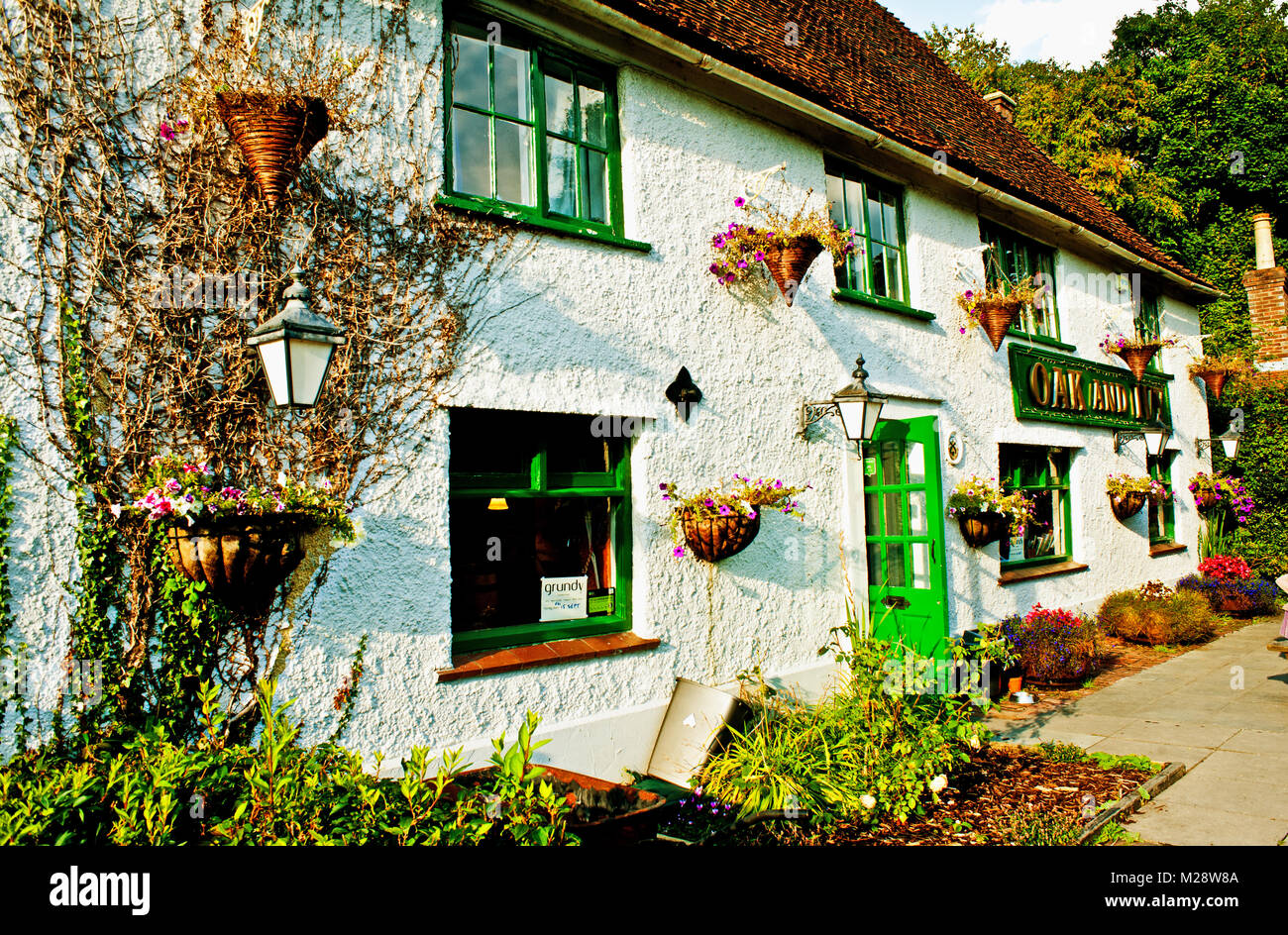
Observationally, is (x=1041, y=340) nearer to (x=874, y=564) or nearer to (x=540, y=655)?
(x=874, y=564)

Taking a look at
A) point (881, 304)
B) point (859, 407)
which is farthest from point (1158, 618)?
point (859, 407)

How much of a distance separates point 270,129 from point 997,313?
726 centimetres

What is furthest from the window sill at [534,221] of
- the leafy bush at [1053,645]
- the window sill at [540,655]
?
the leafy bush at [1053,645]

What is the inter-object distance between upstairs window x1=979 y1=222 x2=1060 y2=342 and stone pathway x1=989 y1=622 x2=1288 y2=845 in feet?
13.5

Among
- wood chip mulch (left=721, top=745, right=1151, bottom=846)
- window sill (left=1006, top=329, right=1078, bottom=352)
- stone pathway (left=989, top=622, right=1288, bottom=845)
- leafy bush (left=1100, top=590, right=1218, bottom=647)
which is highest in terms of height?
window sill (left=1006, top=329, right=1078, bottom=352)

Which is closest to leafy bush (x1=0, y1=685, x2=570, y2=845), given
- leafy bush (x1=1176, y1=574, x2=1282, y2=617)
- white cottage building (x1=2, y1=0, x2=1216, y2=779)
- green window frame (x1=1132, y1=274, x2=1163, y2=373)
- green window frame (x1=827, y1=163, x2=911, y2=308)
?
white cottage building (x1=2, y1=0, x2=1216, y2=779)

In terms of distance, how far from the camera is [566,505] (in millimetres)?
5293

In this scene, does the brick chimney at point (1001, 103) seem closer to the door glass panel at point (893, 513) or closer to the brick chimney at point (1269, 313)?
the brick chimney at point (1269, 313)

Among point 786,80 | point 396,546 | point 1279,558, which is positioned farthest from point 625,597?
point 1279,558

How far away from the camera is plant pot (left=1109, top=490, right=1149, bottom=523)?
10.7m

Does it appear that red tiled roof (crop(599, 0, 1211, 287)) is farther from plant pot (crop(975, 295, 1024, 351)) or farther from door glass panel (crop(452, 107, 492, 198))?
plant pot (crop(975, 295, 1024, 351))

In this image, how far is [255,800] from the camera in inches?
120
